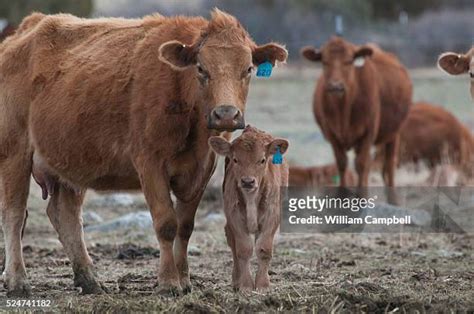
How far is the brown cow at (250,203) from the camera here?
35.0 feet

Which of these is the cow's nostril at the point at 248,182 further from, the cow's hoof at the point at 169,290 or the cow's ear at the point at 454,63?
the cow's ear at the point at 454,63

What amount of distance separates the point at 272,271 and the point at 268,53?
2.45 metres

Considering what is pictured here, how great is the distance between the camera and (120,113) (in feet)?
35.9

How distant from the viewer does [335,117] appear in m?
19.7

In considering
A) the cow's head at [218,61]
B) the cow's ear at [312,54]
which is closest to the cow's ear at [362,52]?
the cow's ear at [312,54]

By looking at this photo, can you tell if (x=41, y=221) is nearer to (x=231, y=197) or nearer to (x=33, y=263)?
(x=33, y=263)

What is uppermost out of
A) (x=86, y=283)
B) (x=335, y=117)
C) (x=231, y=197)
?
(x=335, y=117)

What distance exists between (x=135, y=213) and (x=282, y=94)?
20742 millimetres

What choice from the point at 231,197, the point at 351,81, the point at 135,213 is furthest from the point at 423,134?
the point at 231,197

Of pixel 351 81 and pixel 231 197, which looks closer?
pixel 231 197

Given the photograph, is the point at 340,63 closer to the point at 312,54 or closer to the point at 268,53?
the point at 312,54

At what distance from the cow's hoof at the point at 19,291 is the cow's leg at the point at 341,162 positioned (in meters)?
8.48

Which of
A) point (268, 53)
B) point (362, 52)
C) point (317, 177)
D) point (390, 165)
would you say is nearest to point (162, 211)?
point (268, 53)

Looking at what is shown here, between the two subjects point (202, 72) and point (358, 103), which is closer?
point (202, 72)
